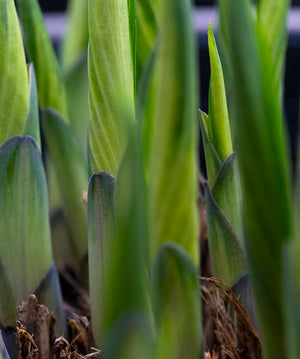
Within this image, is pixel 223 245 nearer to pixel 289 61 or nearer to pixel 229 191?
pixel 229 191

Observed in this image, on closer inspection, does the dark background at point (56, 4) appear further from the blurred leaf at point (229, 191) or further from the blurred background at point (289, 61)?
the blurred leaf at point (229, 191)

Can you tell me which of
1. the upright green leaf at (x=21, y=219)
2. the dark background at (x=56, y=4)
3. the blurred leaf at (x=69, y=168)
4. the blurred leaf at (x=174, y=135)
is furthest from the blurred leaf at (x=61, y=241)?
the dark background at (x=56, y=4)

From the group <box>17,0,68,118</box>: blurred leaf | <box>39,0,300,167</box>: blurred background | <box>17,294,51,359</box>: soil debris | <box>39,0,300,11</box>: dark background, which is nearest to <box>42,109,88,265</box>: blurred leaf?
<box>17,0,68,118</box>: blurred leaf

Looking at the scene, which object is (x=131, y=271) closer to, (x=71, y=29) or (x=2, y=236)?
(x=2, y=236)

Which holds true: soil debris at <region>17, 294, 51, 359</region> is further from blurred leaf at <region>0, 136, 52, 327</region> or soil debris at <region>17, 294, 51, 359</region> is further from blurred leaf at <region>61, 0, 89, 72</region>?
blurred leaf at <region>61, 0, 89, 72</region>

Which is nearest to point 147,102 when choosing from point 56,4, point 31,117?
point 31,117

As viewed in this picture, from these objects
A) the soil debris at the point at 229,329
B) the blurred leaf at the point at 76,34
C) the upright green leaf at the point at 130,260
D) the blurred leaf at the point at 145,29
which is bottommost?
the soil debris at the point at 229,329
